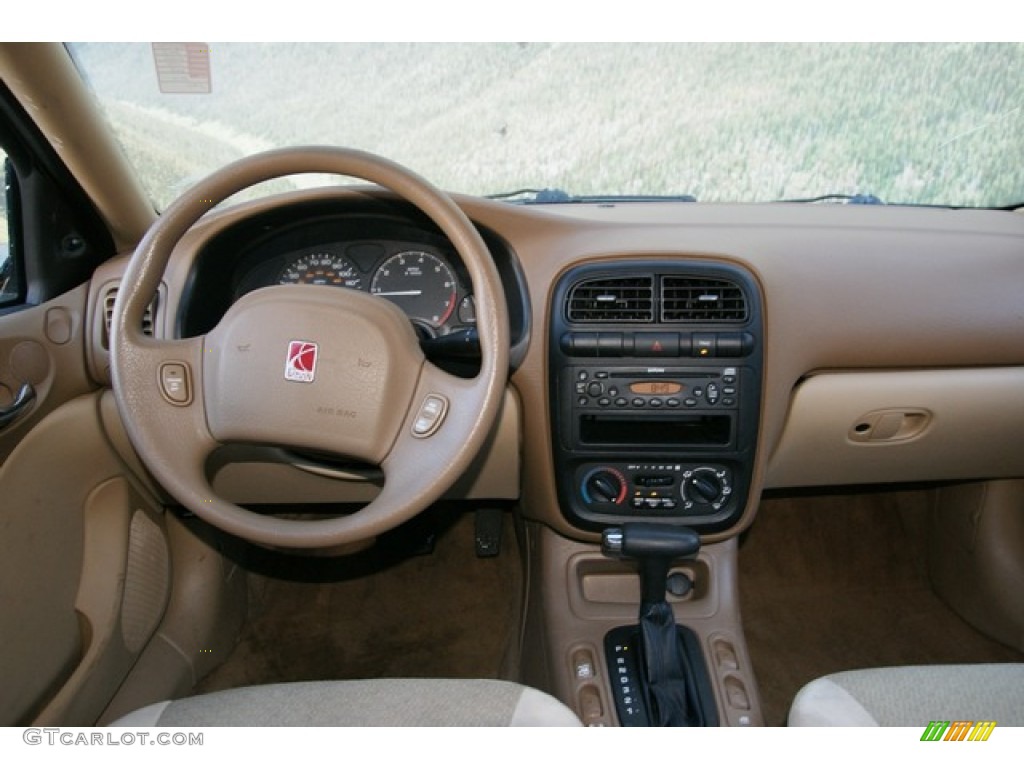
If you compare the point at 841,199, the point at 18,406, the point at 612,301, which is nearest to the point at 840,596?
the point at 841,199

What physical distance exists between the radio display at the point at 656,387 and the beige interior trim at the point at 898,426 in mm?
318

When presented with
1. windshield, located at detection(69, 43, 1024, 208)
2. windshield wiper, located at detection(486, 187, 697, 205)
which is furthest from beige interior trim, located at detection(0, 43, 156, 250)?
windshield wiper, located at detection(486, 187, 697, 205)

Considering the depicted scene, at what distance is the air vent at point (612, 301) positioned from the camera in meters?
1.56

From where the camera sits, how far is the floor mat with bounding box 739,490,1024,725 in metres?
2.13

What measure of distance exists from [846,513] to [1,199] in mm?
2389

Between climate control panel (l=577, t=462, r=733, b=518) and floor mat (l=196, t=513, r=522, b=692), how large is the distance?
64cm

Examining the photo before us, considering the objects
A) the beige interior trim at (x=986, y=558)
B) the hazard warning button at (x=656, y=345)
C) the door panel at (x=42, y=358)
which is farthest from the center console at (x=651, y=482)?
the door panel at (x=42, y=358)

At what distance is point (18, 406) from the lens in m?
1.50

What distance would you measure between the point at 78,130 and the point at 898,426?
71.6 inches

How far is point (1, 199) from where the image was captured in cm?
161

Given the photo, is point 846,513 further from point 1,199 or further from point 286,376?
point 1,199

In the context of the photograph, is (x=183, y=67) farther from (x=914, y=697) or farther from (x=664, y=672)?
(x=914, y=697)

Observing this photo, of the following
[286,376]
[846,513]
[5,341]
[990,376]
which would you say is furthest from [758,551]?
[5,341]

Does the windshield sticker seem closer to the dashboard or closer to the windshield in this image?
the windshield
